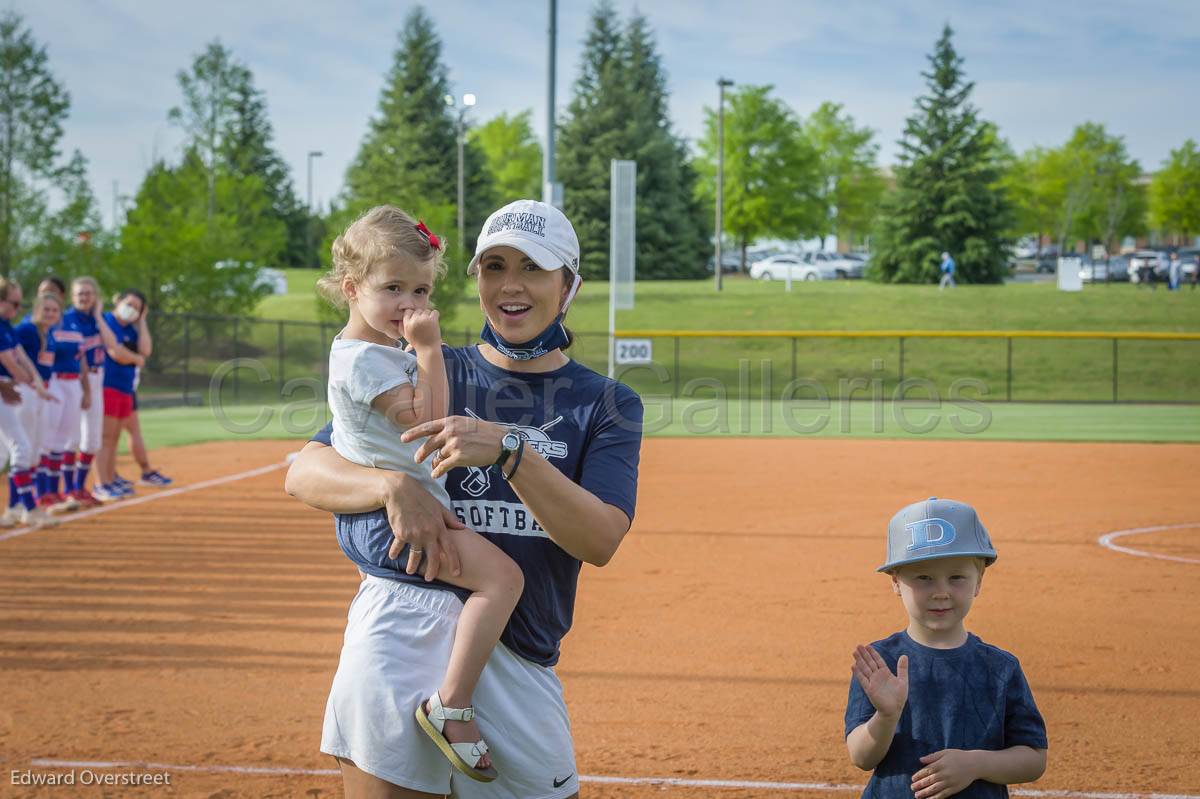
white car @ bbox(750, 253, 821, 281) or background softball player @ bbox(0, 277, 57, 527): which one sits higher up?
white car @ bbox(750, 253, 821, 281)

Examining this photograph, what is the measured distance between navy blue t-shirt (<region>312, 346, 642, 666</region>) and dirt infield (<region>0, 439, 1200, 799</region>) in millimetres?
360

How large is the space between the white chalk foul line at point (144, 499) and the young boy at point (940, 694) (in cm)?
1007

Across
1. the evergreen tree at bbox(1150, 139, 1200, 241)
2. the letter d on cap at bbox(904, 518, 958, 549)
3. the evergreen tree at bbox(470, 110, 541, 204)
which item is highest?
the evergreen tree at bbox(470, 110, 541, 204)

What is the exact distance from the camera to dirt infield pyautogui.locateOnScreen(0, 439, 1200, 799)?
18.4 ft

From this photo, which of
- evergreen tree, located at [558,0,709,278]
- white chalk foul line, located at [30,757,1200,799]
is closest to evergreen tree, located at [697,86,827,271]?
evergreen tree, located at [558,0,709,278]

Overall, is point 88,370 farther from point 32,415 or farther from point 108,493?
point 108,493

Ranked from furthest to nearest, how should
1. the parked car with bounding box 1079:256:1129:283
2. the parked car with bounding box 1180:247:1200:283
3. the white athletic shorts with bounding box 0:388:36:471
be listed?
1. the parked car with bounding box 1079:256:1129:283
2. the parked car with bounding box 1180:247:1200:283
3. the white athletic shorts with bounding box 0:388:36:471

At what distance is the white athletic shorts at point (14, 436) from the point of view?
455 inches

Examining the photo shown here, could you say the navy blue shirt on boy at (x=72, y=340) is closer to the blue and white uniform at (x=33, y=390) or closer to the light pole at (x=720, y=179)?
the blue and white uniform at (x=33, y=390)

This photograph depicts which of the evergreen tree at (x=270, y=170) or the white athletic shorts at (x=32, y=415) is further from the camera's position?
the evergreen tree at (x=270, y=170)

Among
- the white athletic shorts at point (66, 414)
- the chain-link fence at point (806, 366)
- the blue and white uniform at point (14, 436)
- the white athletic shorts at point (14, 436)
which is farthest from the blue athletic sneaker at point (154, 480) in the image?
the chain-link fence at point (806, 366)

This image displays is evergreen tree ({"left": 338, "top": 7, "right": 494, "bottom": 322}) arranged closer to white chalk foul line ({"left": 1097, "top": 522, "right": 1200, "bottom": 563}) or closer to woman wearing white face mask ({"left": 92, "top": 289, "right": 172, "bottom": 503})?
woman wearing white face mask ({"left": 92, "top": 289, "right": 172, "bottom": 503})

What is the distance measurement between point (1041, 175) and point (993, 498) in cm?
6979

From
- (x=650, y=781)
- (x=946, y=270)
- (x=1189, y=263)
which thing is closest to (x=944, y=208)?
(x=946, y=270)
